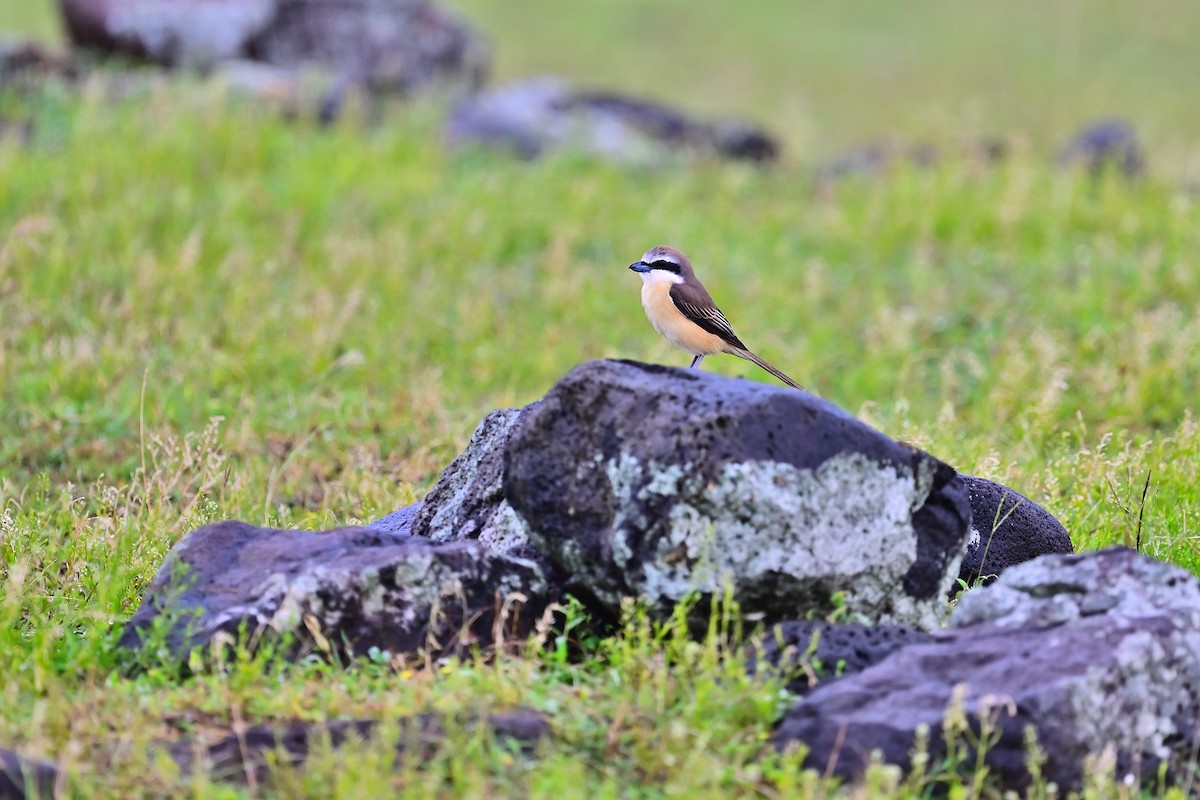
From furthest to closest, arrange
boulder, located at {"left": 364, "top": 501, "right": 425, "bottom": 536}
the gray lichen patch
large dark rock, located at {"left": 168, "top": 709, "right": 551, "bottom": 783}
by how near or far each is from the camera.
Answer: boulder, located at {"left": 364, "top": 501, "right": 425, "bottom": 536}, the gray lichen patch, large dark rock, located at {"left": 168, "top": 709, "right": 551, "bottom": 783}

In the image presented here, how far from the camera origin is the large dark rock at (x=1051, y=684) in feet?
12.6

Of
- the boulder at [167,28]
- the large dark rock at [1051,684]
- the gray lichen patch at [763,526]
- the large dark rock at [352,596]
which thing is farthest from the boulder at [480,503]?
the boulder at [167,28]

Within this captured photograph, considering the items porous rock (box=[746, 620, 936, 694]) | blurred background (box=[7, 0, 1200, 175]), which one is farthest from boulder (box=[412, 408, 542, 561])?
blurred background (box=[7, 0, 1200, 175])

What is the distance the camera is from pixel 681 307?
619 cm

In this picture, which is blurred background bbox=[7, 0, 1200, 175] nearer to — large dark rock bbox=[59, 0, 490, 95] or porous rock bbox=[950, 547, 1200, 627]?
large dark rock bbox=[59, 0, 490, 95]

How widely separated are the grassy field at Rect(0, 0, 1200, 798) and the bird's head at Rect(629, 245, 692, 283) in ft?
4.37

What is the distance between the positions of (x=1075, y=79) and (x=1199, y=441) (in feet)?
63.0

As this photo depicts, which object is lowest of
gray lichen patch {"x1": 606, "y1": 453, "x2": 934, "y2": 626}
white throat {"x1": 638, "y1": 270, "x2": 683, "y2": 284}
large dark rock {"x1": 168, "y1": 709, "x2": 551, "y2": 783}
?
large dark rock {"x1": 168, "y1": 709, "x2": 551, "y2": 783}

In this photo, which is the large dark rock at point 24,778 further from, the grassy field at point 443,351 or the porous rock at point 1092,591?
the porous rock at point 1092,591

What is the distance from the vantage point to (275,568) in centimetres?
456

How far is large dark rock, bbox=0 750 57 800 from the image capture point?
142 inches

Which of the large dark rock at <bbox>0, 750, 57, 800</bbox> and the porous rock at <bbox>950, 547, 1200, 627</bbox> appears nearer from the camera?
the large dark rock at <bbox>0, 750, 57, 800</bbox>

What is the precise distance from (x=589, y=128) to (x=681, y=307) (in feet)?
30.8

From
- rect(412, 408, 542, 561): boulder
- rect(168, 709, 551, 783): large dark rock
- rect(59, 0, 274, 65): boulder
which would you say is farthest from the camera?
rect(59, 0, 274, 65): boulder
